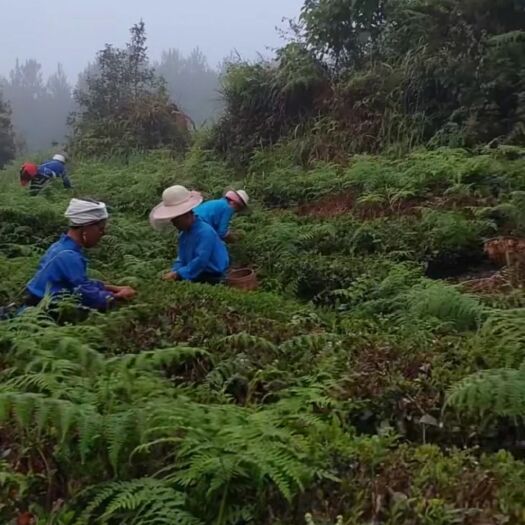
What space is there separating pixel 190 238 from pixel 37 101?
10584 centimetres

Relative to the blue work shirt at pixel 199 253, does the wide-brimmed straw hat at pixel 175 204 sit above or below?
above

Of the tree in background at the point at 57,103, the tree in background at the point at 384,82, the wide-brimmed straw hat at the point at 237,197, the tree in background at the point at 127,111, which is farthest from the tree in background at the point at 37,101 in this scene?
the wide-brimmed straw hat at the point at 237,197

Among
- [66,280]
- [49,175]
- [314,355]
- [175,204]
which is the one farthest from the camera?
[49,175]

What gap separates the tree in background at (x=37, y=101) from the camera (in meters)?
89.4

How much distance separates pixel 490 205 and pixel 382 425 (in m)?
6.30

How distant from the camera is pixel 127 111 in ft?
75.7

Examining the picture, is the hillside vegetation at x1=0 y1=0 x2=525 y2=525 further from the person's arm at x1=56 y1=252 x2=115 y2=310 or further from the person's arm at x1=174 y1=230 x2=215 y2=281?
the person's arm at x1=174 y1=230 x2=215 y2=281

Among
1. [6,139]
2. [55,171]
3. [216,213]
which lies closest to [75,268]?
[216,213]

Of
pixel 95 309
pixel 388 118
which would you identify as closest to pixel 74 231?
pixel 95 309

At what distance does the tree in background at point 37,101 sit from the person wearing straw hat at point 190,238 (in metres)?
76.9

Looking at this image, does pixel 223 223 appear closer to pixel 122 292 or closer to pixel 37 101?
pixel 122 292

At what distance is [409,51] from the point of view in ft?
48.2

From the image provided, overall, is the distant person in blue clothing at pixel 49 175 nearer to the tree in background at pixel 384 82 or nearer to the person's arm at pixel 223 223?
the tree in background at pixel 384 82

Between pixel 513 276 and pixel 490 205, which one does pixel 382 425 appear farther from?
pixel 490 205
